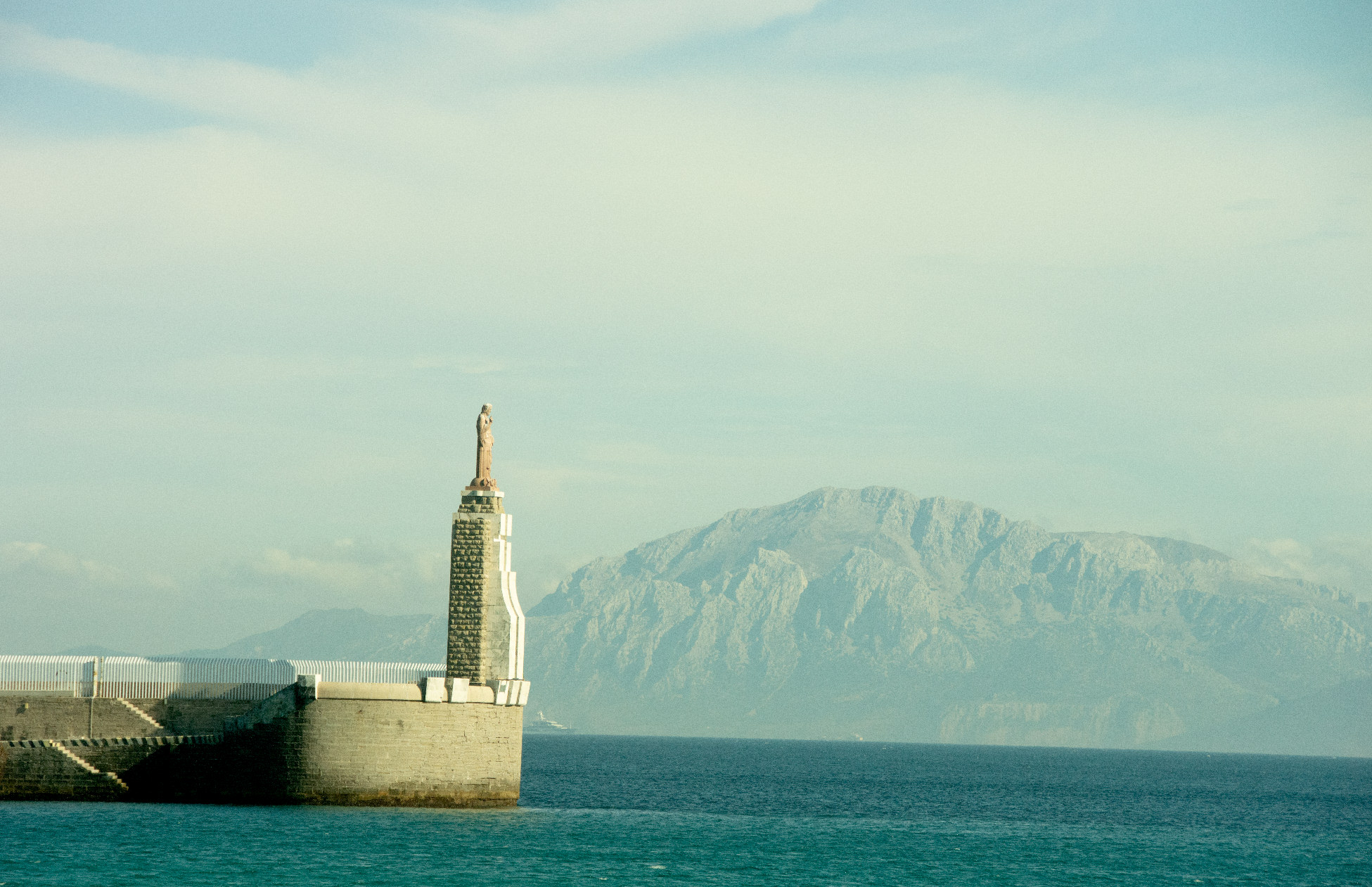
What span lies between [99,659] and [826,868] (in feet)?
96.7

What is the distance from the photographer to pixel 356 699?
5916cm

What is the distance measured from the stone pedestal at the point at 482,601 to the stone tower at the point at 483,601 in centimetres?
3

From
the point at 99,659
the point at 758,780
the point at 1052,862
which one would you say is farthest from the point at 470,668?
the point at 758,780

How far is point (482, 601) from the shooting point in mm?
63125

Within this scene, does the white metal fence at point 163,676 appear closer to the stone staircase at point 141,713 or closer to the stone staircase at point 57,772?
the stone staircase at point 141,713

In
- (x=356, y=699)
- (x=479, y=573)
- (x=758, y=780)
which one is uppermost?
(x=479, y=573)

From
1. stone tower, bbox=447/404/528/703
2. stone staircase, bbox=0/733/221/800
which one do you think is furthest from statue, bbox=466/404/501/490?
stone staircase, bbox=0/733/221/800

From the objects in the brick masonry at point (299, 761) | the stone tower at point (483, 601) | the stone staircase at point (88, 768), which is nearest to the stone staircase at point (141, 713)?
the brick masonry at point (299, 761)

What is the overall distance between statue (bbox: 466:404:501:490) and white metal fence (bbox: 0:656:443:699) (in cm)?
791

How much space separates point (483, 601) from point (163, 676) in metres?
12.8

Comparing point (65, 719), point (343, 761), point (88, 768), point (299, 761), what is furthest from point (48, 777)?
point (343, 761)

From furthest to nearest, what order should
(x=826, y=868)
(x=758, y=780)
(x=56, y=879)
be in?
(x=758, y=780)
(x=826, y=868)
(x=56, y=879)

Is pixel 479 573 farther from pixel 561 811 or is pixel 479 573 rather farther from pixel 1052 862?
pixel 1052 862

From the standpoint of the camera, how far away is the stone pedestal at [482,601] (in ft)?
206
